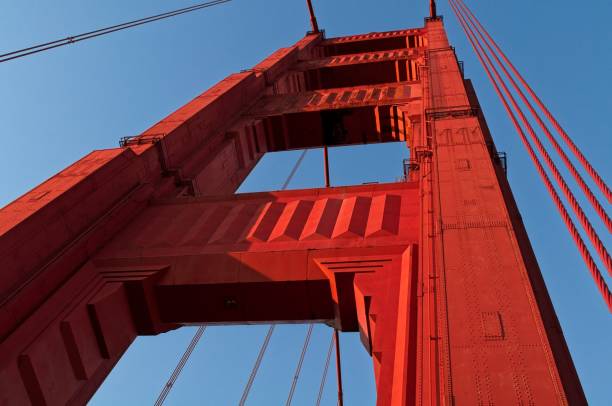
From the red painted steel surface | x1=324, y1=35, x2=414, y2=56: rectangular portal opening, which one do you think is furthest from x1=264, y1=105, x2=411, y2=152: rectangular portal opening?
x1=324, y1=35, x2=414, y2=56: rectangular portal opening

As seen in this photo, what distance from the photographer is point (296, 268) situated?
827 centimetres

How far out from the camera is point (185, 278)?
8.58m

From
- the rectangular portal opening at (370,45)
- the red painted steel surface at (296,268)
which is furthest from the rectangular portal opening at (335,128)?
the rectangular portal opening at (370,45)

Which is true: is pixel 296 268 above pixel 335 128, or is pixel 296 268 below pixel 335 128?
below

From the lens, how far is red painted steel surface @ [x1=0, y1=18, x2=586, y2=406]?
528 cm

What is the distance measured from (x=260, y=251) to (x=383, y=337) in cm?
287

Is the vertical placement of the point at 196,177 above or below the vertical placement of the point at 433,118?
below

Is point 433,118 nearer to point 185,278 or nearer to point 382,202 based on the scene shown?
point 382,202

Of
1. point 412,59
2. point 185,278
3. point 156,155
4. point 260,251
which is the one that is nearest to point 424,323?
point 260,251

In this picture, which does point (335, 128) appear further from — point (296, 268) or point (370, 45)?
point (370, 45)

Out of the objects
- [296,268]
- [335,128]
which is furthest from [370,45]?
[296,268]

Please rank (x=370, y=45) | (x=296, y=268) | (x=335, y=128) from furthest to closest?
1. (x=370, y=45)
2. (x=335, y=128)
3. (x=296, y=268)

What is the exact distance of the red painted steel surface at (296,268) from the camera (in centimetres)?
528

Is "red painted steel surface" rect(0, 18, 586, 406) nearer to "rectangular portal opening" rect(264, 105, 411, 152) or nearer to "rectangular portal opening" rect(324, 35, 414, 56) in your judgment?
"rectangular portal opening" rect(264, 105, 411, 152)
